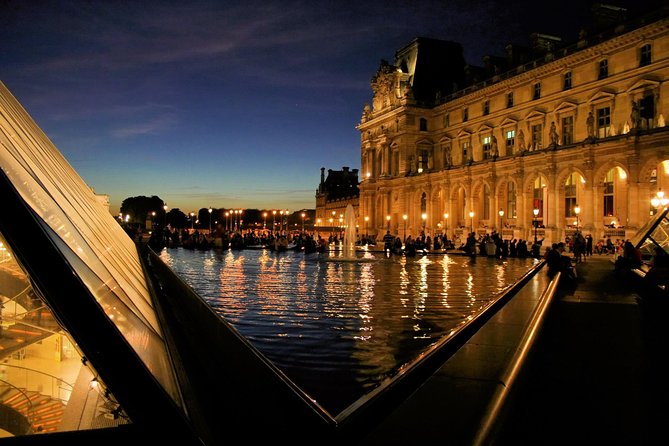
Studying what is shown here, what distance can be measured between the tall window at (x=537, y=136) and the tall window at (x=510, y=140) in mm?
2373

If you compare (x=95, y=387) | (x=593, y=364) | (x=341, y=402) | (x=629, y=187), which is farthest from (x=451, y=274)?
(x=629, y=187)

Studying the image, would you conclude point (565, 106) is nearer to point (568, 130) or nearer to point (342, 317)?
point (568, 130)

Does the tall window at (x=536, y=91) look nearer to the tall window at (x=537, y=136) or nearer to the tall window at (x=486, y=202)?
the tall window at (x=537, y=136)

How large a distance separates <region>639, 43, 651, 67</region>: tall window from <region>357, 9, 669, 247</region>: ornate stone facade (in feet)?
0.21

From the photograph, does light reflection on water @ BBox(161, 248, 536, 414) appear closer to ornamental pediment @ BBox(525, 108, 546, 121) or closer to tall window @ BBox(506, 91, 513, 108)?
ornamental pediment @ BBox(525, 108, 546, 121)

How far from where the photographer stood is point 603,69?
126ft

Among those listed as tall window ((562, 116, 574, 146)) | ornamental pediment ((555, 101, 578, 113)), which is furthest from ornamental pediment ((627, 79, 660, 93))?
tall window ((562, 116, 574, 146))

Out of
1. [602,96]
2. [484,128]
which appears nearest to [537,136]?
[484,128]

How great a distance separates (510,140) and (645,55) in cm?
1497

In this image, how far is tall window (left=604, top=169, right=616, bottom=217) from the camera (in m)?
38.8

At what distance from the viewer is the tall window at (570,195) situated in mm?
41719

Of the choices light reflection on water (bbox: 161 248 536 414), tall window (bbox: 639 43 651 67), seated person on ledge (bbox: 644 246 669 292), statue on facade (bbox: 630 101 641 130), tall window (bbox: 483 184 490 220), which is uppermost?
tall window (bbox: 639 43 651 67)

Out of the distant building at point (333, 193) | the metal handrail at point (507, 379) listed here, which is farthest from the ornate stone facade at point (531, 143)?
the distant building at point (333, 193)

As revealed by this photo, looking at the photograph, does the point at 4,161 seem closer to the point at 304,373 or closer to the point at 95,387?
the point at 95,387
